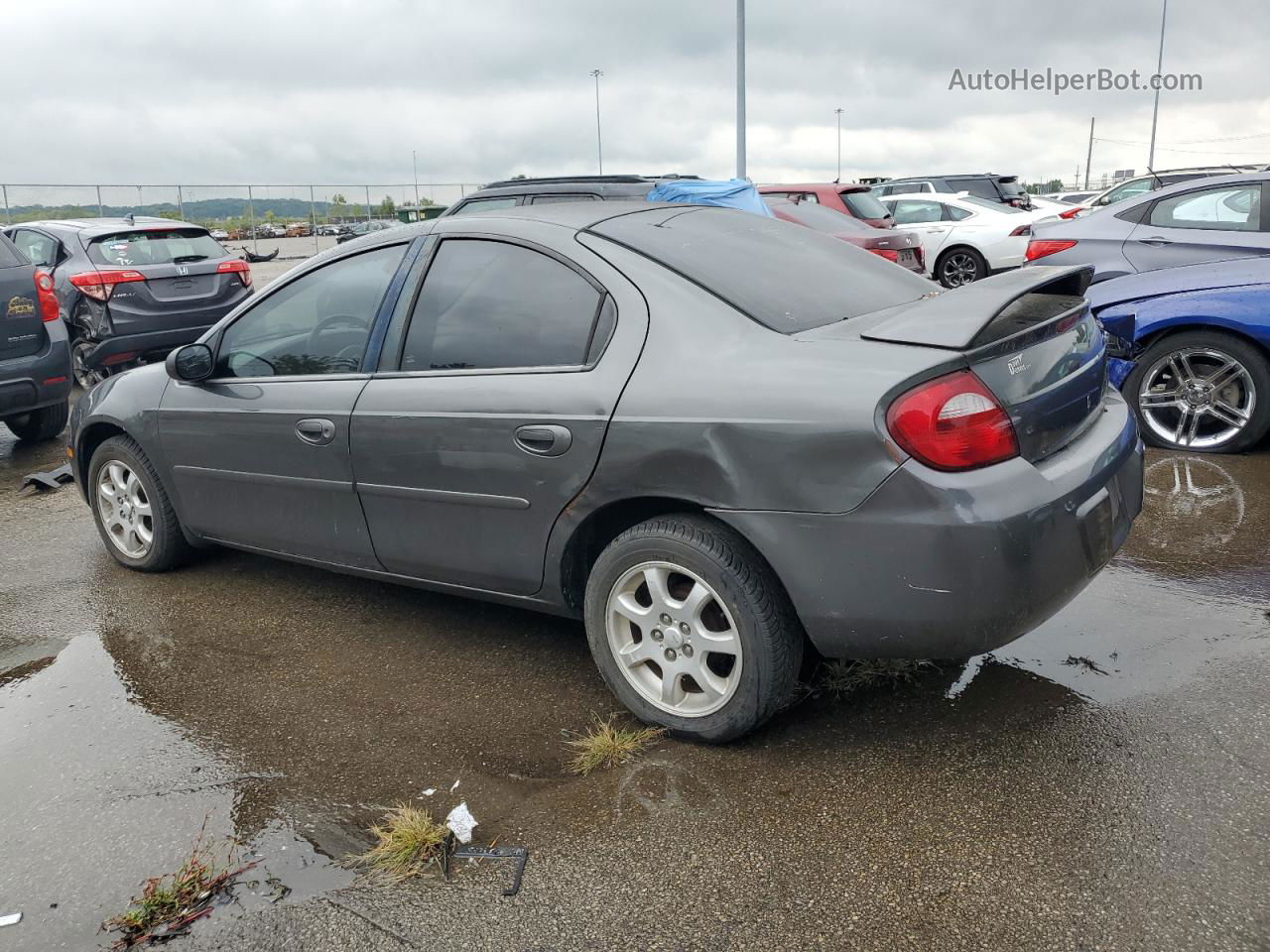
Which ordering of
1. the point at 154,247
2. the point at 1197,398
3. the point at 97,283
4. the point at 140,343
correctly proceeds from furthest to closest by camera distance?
the point at 154,247 < the point at 140,343 < the point at 97,283 < the point at 1197,398

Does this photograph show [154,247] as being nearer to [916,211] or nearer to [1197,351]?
[1197,351]

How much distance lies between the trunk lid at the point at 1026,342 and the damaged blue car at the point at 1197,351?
2.94 metres

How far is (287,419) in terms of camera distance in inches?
152

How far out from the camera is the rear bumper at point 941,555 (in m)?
2.57

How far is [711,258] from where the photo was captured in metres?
3.29

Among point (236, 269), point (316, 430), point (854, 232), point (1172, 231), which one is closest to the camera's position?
point (316, 430)

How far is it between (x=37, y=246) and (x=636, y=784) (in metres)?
9.53

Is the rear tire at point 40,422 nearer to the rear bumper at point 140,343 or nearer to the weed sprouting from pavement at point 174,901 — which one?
the rear bumper at point 140,343

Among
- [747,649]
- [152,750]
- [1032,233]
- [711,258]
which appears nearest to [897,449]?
[747,649]

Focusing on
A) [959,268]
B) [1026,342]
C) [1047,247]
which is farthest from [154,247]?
[959,268]

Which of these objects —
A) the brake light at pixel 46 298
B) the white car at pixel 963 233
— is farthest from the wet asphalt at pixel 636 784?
the white car at pixel 963 233

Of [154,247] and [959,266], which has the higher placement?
[154,247]

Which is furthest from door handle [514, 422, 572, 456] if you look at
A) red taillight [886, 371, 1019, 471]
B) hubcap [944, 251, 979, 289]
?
hubcap [944, 251, 979, 289]

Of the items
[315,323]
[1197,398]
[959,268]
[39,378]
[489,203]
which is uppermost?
[489,203]
